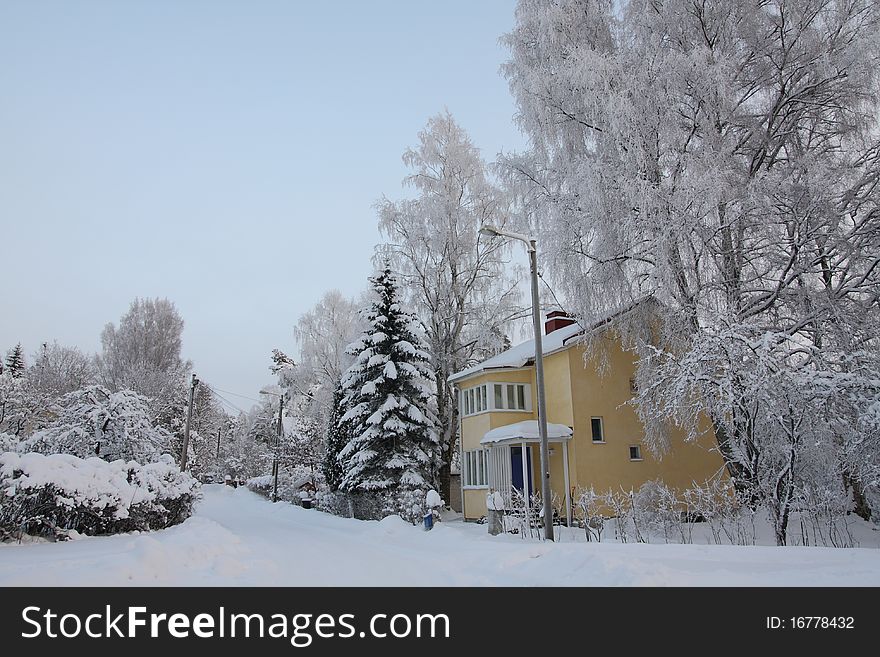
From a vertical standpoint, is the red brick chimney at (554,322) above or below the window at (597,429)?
above

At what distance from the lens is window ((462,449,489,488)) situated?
76.5 feet

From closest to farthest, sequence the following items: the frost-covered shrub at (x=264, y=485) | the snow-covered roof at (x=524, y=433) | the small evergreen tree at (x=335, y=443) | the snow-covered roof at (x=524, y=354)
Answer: the snow-covered roof at (x=524, y=433) < the snow-covered roof at (x=524, y=354) < the small evergreen tree at (x=335, y=443) < the frost-covered shrub at (x=264, y=485)

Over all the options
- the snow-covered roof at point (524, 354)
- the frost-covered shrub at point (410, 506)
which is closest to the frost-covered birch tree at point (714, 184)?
the snow-covered roof at point (524, 354)

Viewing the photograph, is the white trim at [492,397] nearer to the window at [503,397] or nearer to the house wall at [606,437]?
the window at [503,397]

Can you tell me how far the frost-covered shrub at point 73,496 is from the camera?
10.2 meters

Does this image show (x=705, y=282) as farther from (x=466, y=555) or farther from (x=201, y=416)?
(x=201, y=416)

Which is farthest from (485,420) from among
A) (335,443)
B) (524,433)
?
(335,443)

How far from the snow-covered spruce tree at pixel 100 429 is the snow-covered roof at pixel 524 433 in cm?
1068

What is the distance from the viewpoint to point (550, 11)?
18.5 m

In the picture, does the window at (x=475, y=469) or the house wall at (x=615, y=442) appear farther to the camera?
the window at (x=475, y=469)

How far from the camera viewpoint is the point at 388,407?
23828 millimetres

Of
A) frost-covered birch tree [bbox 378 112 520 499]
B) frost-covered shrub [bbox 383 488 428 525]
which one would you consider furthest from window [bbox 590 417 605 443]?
frost-covered birch tree [bbox 378 112 520 499]
